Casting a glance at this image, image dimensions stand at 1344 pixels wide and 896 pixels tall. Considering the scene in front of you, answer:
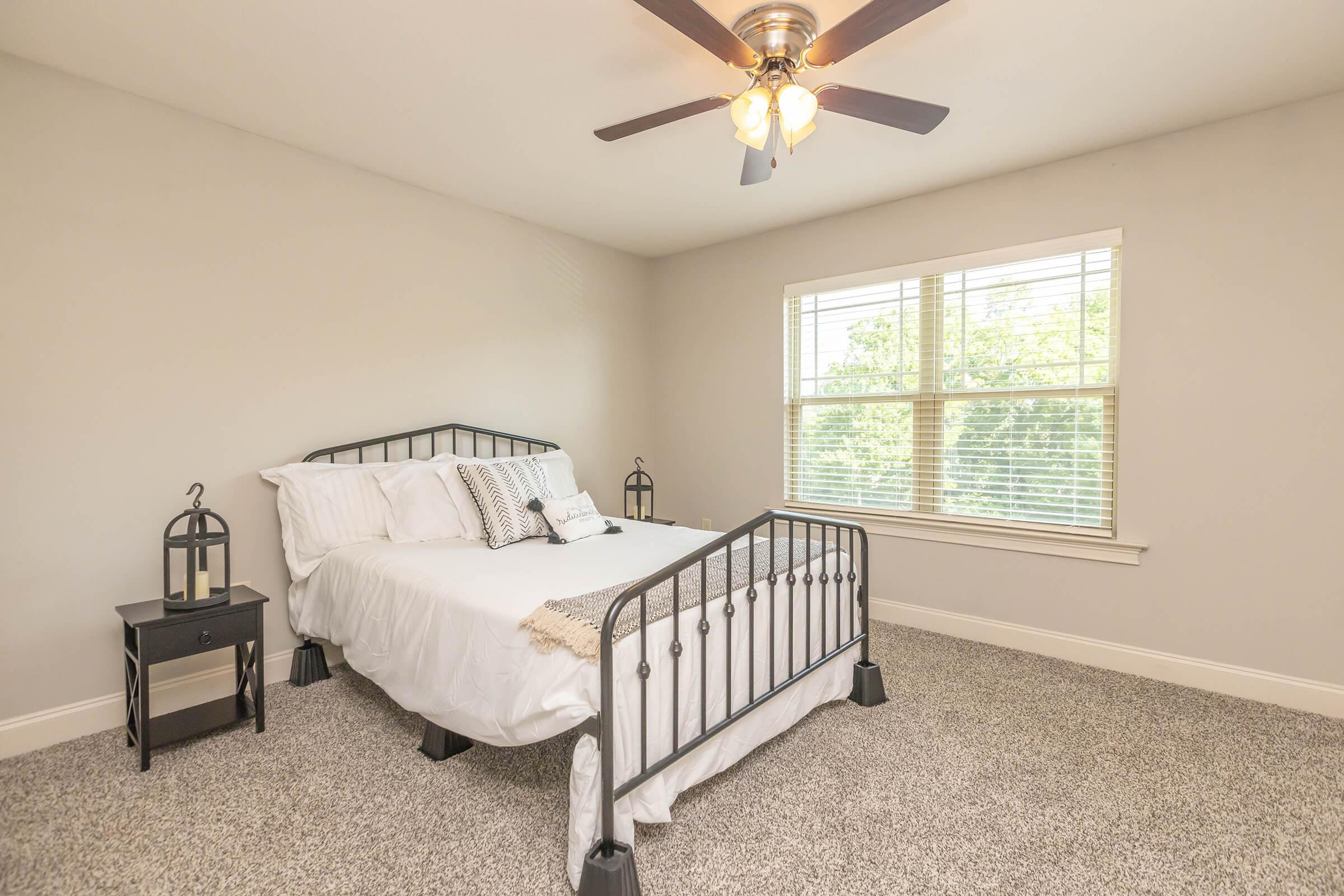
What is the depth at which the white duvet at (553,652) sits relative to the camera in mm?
1659

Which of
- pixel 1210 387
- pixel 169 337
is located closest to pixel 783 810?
pixel 1210 387

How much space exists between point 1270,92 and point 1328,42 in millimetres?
349

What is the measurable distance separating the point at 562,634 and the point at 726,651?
0.58 metres

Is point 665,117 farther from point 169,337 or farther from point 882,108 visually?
point 169,337

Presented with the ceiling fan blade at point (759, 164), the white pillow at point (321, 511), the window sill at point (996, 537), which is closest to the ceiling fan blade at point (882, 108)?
the ceiling fan blade at point (759, 164)

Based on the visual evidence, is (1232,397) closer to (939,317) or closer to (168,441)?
(939,317)

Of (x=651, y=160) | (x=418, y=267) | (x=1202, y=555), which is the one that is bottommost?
(x=1202, y=555)

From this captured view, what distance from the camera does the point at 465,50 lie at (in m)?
2.20

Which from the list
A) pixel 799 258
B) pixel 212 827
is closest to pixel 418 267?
pixel 799 258

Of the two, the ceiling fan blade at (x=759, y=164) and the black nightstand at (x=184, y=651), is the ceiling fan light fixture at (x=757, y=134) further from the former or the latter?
the black nightstand at (x=184, y=651)

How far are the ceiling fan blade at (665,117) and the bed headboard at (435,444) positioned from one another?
1.96 metres

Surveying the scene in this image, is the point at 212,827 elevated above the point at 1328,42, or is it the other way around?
the point at 1328,42

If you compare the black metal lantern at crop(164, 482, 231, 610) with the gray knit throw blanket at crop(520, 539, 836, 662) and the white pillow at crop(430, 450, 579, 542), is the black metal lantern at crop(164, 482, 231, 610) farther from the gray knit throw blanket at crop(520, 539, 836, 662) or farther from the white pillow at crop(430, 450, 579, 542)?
the gray knit throw blanket at crop(520, 539, 836, 662)

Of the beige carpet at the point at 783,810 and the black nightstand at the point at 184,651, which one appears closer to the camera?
the beige carpet at the point at 783,810
